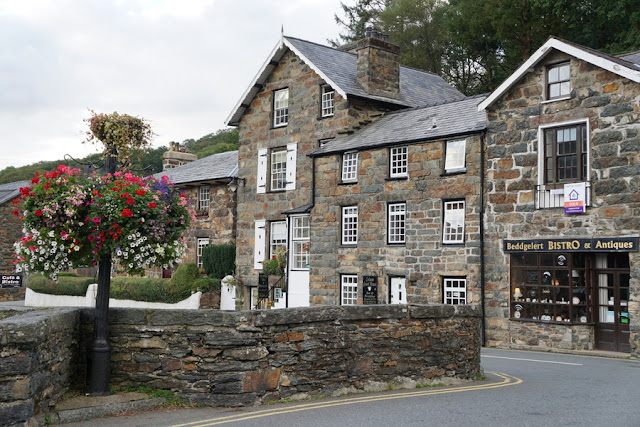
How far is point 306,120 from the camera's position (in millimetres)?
28891

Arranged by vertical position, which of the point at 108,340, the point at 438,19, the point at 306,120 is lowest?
the point at 108,340

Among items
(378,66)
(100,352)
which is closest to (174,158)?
(378,66)

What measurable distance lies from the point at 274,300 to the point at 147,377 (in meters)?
19.3

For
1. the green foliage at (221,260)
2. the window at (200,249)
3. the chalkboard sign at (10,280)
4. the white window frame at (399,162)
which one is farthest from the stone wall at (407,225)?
the chalkboard sign at (10,280)

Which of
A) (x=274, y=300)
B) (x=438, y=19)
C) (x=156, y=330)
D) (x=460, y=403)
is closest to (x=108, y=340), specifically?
(x=156, y=330)

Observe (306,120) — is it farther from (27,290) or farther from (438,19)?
(438,19)

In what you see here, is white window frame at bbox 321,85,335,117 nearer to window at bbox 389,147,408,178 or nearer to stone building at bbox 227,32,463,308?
stone building at bbox 227,32,463,308

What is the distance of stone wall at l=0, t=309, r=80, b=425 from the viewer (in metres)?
7.58

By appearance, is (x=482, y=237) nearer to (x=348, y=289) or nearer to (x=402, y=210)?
(x=402, y=210)

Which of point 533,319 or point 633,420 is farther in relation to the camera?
point 533,319

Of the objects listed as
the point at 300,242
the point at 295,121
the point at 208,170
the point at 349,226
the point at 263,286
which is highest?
the point at 295,121

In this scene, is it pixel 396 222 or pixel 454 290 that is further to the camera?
pixel 396 222

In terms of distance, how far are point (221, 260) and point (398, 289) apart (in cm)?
1055

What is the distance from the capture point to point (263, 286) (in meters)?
29.4
